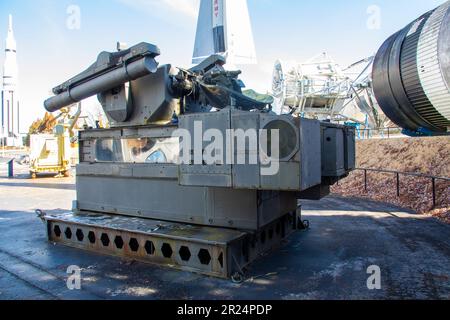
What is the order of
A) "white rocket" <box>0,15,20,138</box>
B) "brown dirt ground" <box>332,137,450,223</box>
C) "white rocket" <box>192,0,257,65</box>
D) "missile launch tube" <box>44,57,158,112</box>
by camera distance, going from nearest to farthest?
"missile launch tube" <box>44,57,158,112</box> < "brown dirt ground" <box>332,137,450,223</box> < "white rocket" <box>192,0,257,65</box> < "white rocket" <box>0,15,20,138</box>

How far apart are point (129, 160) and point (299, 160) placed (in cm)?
328

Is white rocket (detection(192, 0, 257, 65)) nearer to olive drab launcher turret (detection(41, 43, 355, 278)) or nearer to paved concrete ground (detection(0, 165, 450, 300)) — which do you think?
olive drab launcher turret (detection(41, 43, 355, 278))

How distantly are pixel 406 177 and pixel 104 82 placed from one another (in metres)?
9.70

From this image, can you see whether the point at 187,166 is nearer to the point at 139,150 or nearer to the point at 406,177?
the point at 139,150

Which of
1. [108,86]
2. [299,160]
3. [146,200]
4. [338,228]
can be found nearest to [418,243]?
[338,228]

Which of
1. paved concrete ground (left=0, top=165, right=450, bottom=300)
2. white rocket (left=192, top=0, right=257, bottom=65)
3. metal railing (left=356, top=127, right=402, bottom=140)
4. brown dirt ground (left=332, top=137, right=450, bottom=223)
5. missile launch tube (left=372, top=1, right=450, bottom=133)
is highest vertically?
white rocket (left=192, top=0, right=257, bottom=65)

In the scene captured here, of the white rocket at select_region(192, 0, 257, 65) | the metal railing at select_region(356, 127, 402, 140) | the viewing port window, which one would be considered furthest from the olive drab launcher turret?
the white rocket at select_region(192, 0, 257, 65)

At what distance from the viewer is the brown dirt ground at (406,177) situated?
9.20 meters

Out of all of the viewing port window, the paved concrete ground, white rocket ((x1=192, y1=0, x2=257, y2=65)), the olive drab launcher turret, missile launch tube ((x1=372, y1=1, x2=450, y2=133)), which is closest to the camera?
missile launch tube ((x1=372, y1=1, x2=450, y2=133))

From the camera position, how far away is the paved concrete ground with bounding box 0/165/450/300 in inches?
165

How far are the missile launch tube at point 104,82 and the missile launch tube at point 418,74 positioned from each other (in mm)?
3208

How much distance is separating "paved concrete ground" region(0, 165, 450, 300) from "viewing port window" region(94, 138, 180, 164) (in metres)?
1.58

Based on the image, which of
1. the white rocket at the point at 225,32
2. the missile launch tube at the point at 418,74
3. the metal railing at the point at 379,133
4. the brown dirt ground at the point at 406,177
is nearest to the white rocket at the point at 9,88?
the white rocket at the point at 225,32

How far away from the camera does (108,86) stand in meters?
5.87
